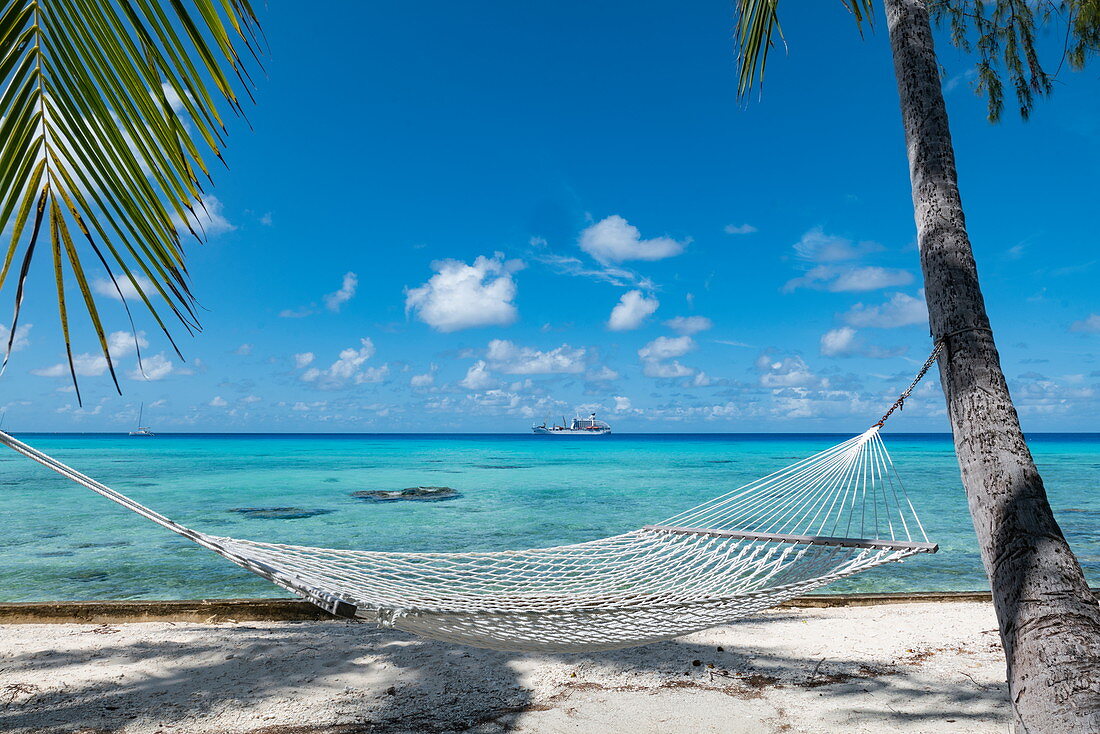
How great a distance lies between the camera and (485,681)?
7.07 feet

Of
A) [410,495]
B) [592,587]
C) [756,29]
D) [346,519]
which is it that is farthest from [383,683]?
[410,495]

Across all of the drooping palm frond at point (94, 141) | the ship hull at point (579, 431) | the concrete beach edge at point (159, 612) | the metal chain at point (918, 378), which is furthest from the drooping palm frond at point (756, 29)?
the ship hull at point (579, 431)

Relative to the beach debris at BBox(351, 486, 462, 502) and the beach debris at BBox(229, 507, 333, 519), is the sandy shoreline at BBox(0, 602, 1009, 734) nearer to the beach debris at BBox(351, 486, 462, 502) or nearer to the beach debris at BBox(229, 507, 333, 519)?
the beach debris at BBox(229, 507, 333, 519)

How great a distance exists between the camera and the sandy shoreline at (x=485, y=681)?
184 centimetres

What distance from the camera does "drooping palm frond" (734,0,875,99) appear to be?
2.12m

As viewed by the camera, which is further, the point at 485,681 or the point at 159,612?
the point at 159,612

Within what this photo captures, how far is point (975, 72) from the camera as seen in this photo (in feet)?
8.74

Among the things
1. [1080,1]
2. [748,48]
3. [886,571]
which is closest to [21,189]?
[748,48]

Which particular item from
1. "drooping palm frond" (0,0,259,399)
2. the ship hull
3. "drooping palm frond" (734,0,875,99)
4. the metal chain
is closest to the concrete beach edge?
the metal chain

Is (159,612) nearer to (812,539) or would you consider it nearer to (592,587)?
(592,587)

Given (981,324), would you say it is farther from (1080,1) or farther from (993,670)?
(1080,1)

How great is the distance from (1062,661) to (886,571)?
3.98 meters

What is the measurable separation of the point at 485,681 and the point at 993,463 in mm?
1567

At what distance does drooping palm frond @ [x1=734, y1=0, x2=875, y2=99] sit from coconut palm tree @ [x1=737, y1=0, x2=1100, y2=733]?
44cm
